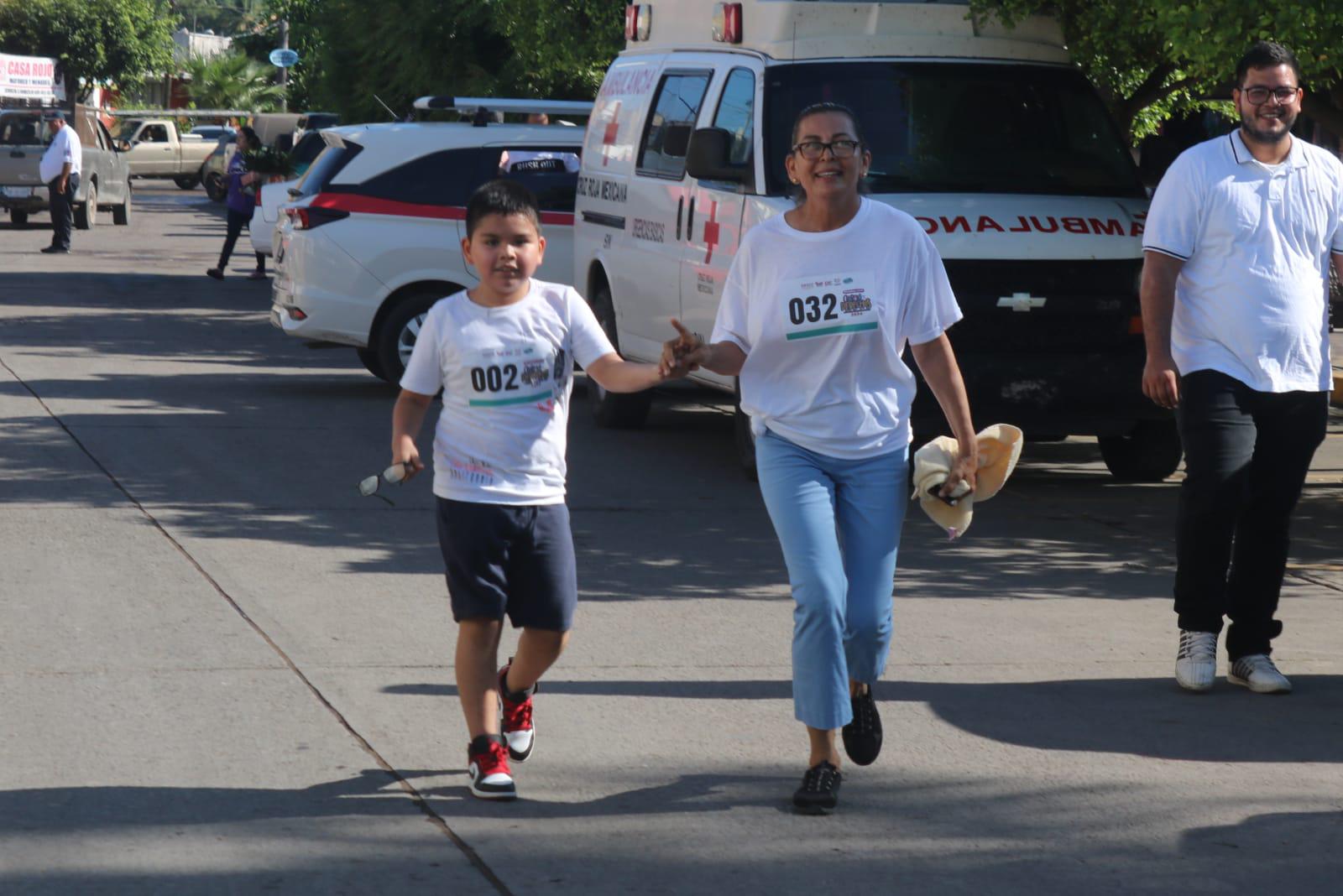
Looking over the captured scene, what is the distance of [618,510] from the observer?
9.49 meters

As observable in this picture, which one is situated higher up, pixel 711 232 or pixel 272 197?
pixel 711 232

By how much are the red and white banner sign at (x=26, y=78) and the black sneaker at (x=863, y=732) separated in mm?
51920

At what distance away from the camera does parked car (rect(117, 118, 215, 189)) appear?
196ft

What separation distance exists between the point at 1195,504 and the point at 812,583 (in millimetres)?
1931

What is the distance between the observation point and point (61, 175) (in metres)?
26.3

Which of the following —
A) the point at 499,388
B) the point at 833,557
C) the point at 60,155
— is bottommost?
the point at 60,155

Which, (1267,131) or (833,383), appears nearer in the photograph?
(833,383)

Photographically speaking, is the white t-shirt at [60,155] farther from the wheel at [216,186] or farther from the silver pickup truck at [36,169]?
the wheel at [216,186]

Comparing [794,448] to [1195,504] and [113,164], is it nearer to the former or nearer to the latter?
[1195,504]

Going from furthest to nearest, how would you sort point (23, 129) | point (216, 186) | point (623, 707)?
point (216, 186)
point (23, 129)
point (623, 707)

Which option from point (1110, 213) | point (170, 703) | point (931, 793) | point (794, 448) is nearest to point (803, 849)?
point (931, 793)

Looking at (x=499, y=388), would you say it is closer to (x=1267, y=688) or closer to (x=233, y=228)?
(x=1267, y=688)

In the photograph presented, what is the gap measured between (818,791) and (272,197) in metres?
18.6

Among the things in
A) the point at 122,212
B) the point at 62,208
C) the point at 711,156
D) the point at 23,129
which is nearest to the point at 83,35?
the point at 122,212
